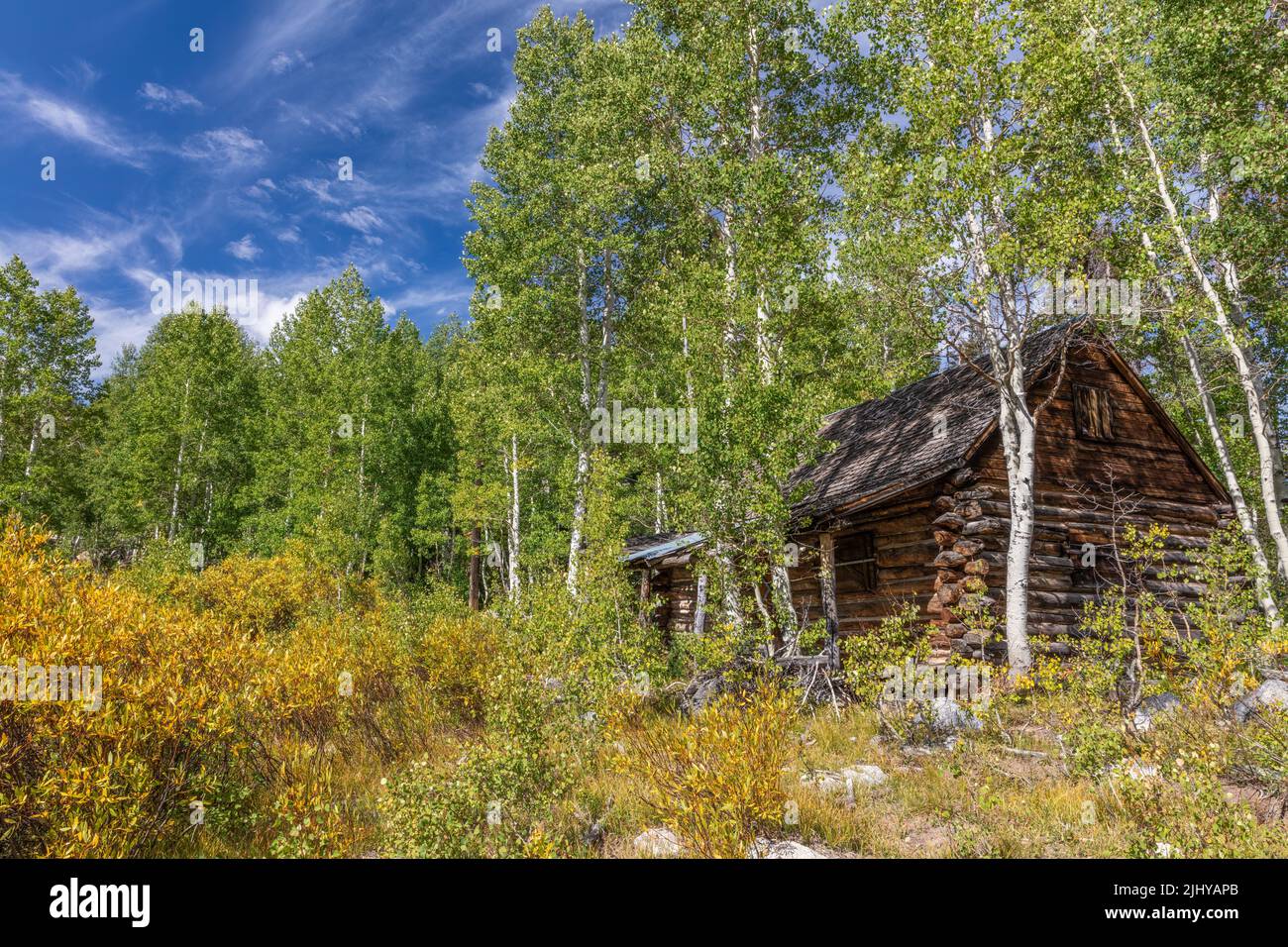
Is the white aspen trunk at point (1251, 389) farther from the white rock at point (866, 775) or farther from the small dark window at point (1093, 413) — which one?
the white rock at point (866, 775)

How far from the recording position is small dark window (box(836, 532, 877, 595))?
14.1 metres

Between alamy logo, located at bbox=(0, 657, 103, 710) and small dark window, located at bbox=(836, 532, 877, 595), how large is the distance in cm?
1278

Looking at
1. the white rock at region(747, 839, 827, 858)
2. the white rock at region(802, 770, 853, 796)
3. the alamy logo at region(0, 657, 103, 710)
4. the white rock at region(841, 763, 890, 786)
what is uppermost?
the alamy logo at region(0, 657, 103, 710)

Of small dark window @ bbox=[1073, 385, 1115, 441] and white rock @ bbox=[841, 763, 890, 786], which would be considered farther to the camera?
small dark window @ bbox=[1073, 385, 1115, 441]

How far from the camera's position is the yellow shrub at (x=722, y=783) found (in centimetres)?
480

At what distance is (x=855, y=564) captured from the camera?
1439 cm

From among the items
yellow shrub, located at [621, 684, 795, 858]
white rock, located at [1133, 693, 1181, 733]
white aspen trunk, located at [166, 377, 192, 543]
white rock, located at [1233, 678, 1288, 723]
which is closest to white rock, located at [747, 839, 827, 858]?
yellow shrub, located at [621, 684, 795, 858]

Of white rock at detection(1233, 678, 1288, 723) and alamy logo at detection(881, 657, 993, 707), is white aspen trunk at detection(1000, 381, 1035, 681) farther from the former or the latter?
white rock at detection(1233, 678, 1288, 723)

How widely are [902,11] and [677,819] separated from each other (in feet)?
52.1

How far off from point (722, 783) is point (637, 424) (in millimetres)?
15243
